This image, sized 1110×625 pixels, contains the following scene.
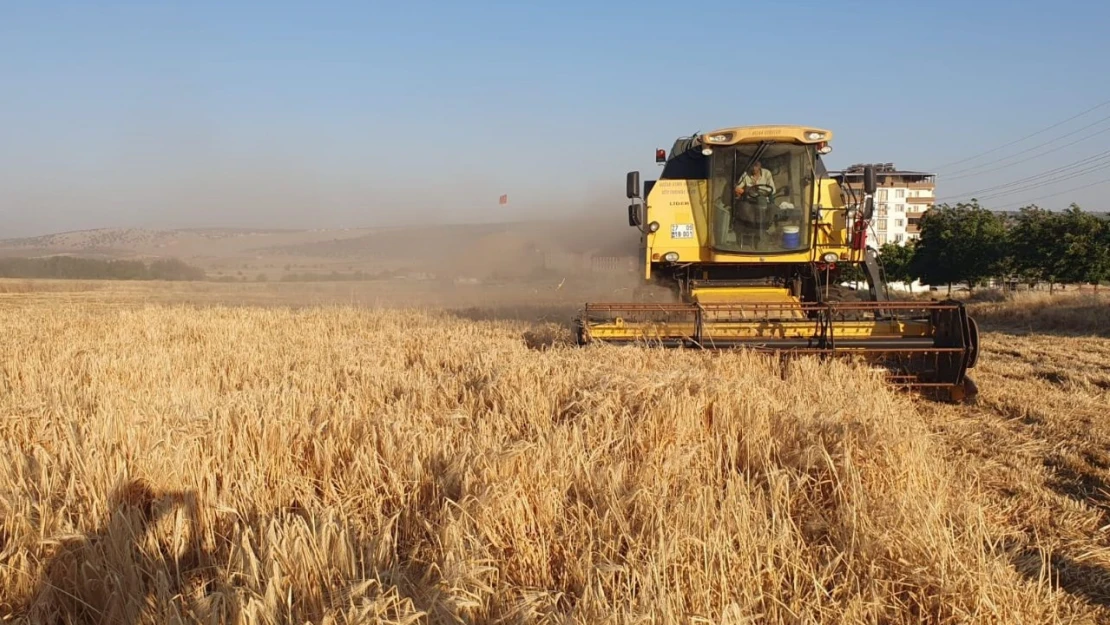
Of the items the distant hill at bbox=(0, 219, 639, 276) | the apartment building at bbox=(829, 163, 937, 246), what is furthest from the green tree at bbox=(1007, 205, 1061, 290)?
the apartment building at bbox=(829, 163, 937, 246)

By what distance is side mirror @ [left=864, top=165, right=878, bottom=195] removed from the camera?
312 inches

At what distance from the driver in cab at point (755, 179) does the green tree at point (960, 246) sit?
27708mm

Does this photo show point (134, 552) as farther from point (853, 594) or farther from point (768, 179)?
point (768, 179)

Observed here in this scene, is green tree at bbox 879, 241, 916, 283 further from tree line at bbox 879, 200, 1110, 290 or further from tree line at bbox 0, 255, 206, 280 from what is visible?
tree line at bbox 0, 255, 206, 280

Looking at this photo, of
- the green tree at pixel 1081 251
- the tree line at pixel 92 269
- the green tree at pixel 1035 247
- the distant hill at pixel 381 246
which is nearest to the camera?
the distant hill at pixel 381 246

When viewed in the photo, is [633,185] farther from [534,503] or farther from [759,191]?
[534,503]

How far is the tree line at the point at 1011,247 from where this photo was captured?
27.3 m

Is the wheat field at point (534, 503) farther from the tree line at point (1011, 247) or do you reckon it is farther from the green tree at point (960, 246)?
the green tree at point (960, 246)

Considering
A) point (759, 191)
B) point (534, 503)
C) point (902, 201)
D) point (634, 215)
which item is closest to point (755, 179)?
point (759, 191)

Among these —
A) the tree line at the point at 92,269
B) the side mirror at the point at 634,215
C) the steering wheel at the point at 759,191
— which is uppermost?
the steering wheel at the point at 759,191

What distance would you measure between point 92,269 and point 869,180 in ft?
153

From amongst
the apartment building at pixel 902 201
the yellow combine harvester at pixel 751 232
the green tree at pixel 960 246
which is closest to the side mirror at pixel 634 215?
the yellow combine harvester at pixel 751 232

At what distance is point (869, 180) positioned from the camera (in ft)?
26.2

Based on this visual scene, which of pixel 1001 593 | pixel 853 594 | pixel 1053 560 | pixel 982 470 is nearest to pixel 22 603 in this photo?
pixel 853 594
